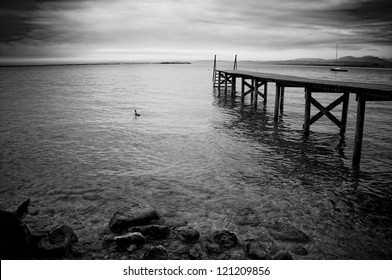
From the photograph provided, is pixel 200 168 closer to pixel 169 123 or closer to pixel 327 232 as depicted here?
pixel 327 232

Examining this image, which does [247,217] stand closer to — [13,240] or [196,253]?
[196,253]

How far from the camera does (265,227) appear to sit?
17.9 ft

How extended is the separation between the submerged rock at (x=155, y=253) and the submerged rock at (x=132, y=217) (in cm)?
98

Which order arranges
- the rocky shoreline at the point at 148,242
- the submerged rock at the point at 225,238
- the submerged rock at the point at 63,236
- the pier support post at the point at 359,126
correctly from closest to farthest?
the rocky shoreline at the point at 148,242
the submerged rock at the point at 63,236
the submerged rock at the point at 225,238
the pier support post at the point at 359,126

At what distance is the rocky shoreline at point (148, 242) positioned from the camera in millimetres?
4380

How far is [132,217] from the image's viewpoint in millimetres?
5430

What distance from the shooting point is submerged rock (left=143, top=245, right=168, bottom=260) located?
443 centimetres

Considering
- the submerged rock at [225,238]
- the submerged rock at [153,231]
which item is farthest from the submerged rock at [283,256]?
the submerged rock at [153,231]

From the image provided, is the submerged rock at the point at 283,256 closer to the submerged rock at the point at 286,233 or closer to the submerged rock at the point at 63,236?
the submerged rock at the point at 286,233

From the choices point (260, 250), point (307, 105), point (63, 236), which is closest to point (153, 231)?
point (63, 236)

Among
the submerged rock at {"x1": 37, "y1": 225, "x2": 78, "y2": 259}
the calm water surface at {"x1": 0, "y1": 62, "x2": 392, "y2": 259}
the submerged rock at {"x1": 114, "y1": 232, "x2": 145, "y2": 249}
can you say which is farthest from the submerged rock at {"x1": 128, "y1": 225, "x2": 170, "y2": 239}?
the submerged rock at {"x1": 37, "y1": 225, "x2": 78, "y2": 259}

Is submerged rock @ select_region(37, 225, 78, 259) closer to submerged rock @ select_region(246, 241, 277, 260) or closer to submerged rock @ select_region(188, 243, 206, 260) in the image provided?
submerged rock @ select_region(188, 243, 206, 260)

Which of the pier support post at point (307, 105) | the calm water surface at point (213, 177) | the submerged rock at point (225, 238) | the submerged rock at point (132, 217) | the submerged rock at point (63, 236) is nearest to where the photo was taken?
the submerged rock at point (63, 236)

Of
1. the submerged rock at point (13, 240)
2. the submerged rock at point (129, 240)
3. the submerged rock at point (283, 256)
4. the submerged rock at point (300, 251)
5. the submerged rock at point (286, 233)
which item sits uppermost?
the submerged rock at point (13, 240)
